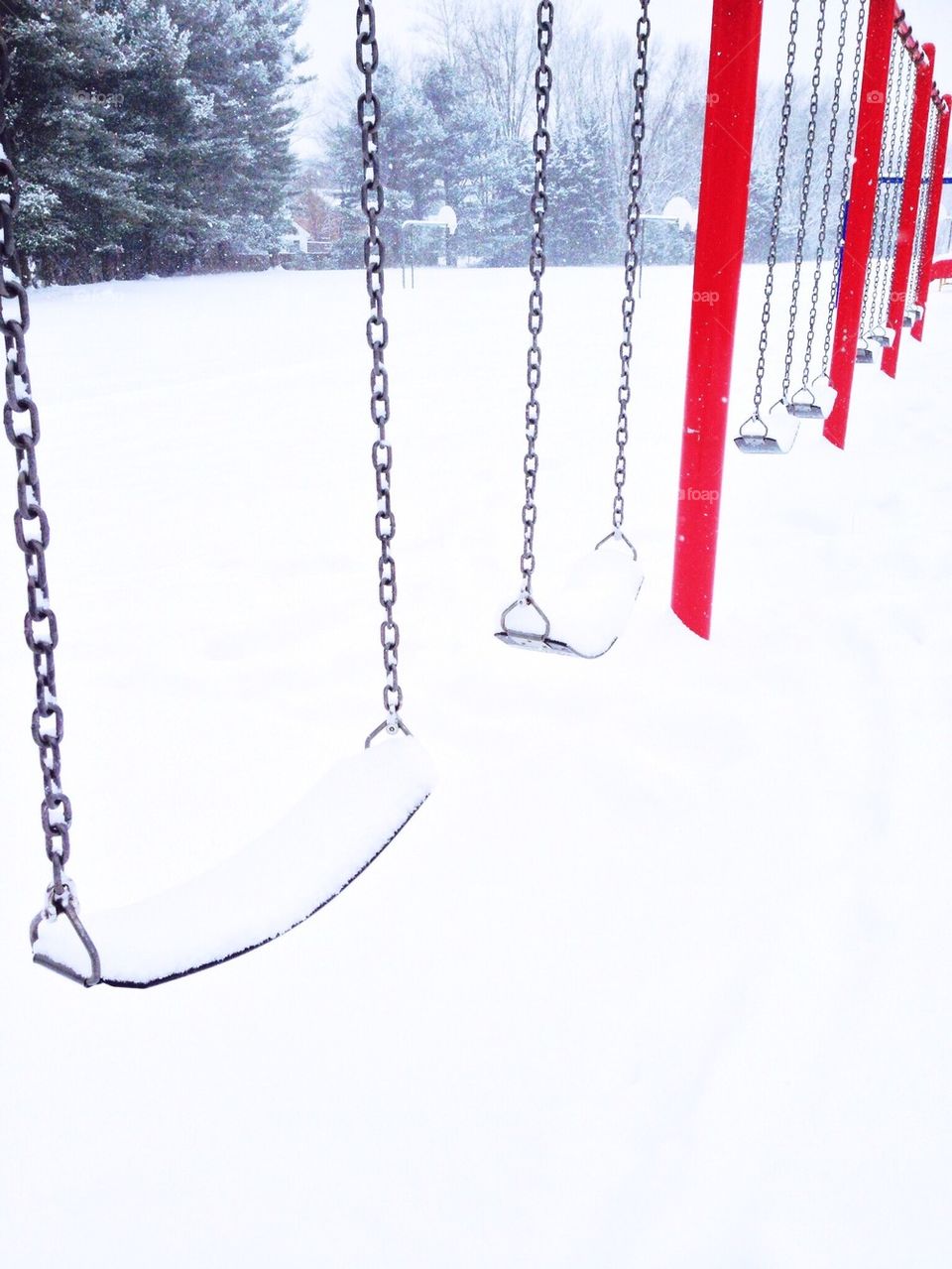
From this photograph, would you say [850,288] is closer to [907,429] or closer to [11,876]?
[907,429]

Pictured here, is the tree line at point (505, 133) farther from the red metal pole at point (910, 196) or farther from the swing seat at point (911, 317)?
the red metal pole at point (910, 196)

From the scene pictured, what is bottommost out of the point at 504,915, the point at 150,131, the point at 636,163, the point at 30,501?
the point at 504,915

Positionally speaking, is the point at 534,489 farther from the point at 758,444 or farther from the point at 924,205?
the point at 924,205

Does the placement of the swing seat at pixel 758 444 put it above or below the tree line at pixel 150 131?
below

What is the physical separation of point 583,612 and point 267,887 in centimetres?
106

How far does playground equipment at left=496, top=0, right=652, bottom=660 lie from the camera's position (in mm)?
1715

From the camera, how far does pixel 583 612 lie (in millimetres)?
2164

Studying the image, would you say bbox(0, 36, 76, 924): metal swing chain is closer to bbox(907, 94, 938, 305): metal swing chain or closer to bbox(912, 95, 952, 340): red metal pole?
bbox(907, 94, 938, 305): metal swing chain

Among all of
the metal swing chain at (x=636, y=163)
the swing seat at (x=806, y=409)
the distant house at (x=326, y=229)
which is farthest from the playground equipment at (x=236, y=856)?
the distant house at (x=326, y=229)

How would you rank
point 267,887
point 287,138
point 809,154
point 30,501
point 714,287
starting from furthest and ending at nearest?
point 287,138 → point 809,154 → point 714,287 → point 267,887 → point 30,501

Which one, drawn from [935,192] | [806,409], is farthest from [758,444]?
[935,192]

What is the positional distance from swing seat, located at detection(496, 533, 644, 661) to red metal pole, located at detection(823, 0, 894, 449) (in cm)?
298

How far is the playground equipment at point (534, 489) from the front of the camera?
1.71m

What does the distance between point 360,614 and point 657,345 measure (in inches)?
293
